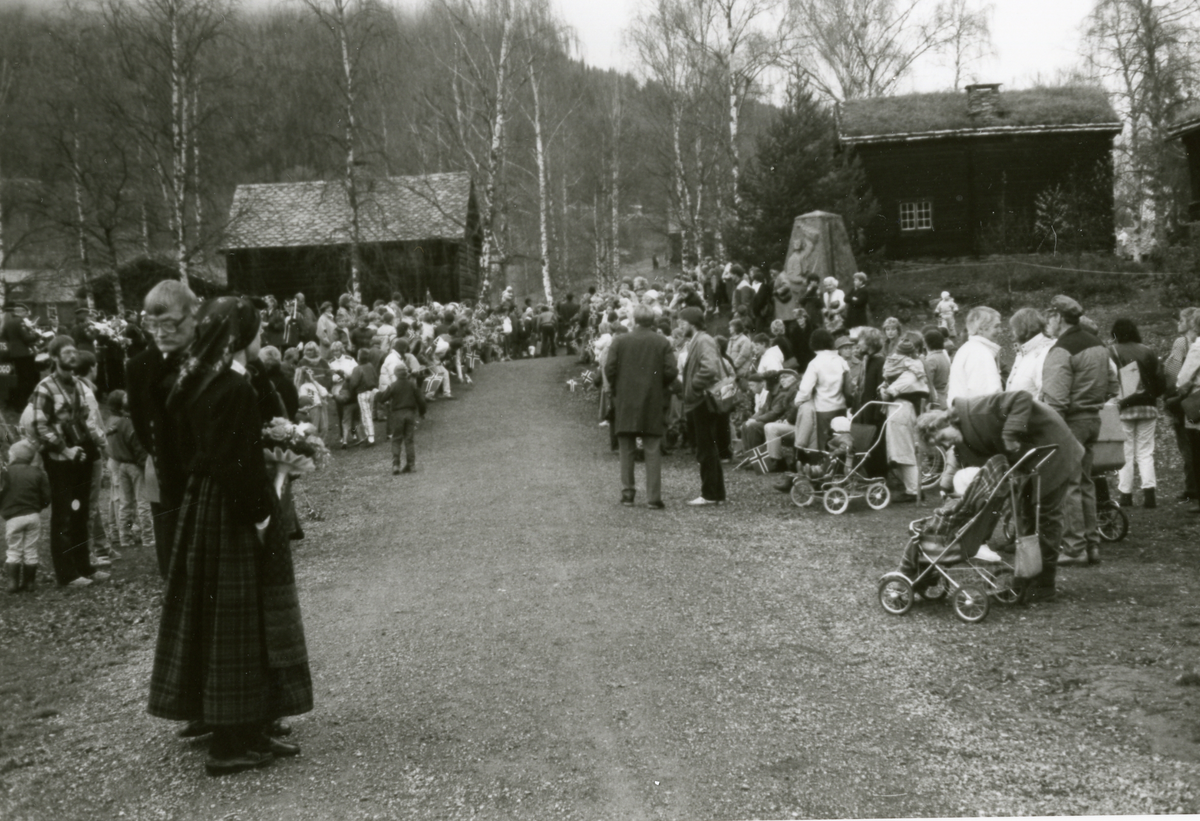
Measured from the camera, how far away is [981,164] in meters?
38.2

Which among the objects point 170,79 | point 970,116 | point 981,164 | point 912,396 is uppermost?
point 970,116

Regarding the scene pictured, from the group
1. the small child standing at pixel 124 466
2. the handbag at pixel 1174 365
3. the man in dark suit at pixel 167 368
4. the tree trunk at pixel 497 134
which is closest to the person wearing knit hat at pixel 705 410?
the handbag at pixel 1174 365

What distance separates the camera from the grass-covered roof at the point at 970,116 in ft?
123

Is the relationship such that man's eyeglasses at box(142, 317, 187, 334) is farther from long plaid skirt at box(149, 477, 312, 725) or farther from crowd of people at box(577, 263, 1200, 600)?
crowd of people at box(577, 263, 1200, 600)

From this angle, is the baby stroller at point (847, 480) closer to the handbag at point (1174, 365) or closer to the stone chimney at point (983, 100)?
the handbag at point (1174, 365)

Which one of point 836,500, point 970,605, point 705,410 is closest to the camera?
point 970,605

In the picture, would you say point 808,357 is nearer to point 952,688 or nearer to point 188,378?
point 952,688

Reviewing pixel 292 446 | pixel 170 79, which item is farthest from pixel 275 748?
pixel 170 79

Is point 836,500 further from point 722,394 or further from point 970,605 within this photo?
point 970,605

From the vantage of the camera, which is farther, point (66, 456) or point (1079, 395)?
point (66, 456)

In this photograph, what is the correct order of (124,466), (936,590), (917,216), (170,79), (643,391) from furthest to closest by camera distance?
(917,216), (170,79), (643,391), (124,466), (936,590)

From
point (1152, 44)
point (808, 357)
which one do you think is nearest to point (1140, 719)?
point (808, 357)

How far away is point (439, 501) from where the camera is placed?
554 inches

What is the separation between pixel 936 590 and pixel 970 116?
32.9 metres
